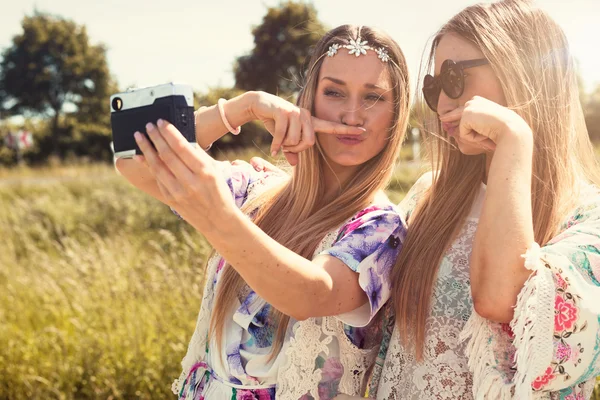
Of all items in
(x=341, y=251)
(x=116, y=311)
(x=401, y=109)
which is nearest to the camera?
(x=341, y=251)

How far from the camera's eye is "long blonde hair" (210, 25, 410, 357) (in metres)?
2.15

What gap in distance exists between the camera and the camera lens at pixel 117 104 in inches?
60.8

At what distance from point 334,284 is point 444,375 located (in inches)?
20.9

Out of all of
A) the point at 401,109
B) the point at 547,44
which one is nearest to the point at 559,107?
the point at 547,44

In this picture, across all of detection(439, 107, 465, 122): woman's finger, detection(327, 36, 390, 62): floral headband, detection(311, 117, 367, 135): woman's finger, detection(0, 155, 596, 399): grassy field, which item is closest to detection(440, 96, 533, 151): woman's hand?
detection(439, 107, 465, 122): woman's finger

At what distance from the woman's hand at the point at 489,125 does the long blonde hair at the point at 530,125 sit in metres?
0.22

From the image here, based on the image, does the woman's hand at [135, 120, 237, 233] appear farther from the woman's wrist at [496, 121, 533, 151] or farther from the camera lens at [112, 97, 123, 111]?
the woman's wrist at [496, 121, 533, 151]

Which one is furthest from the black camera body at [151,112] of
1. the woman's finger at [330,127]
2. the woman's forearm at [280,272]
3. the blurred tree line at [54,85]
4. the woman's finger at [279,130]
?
the blurred tree line at [54,85]

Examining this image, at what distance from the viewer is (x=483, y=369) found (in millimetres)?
1774

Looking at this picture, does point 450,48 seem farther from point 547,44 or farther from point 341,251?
point 341,251

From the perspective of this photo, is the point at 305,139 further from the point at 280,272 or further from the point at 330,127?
the point at 280,272

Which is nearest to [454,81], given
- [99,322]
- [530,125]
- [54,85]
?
[530,125]

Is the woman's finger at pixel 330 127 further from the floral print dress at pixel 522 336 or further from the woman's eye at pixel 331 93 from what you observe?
the floral print dress at pixel 522 336

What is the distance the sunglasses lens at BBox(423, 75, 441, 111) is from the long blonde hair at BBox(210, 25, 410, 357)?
173 mm
